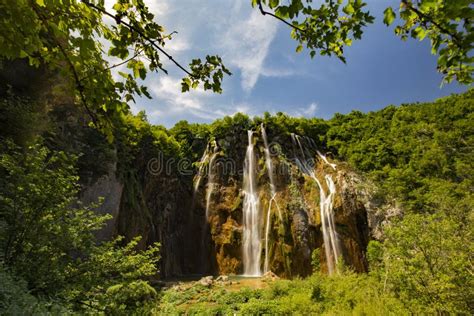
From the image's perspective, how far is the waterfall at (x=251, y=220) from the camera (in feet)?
57.0

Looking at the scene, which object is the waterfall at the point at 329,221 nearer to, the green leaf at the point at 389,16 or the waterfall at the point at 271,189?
the waterfall at the point at 271,189

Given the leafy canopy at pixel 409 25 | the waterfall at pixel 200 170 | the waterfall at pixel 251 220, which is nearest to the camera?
the leafy canopy at pixel 409 25

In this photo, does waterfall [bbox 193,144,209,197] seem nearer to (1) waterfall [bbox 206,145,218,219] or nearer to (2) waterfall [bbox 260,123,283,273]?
(1) waterfall [bbox 206,145,218,219]

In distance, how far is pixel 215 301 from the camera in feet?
35.8

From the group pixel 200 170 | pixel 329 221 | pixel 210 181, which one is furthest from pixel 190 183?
pixel 329 221

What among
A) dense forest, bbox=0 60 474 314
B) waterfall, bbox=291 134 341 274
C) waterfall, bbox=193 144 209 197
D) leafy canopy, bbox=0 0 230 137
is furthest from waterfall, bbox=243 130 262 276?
leafy canopy, bbox=0 0 230 137

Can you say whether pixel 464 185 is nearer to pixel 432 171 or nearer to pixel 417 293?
pixel 432 171

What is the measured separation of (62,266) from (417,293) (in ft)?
26.7

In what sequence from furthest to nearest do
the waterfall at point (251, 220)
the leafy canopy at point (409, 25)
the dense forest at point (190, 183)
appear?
the waterfall at point (251, 220) → the dense forest at point (190, 183) → the leafy canopy at point (409, 25)

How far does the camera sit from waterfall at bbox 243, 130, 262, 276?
1736 centimetres

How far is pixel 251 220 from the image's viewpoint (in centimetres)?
1908

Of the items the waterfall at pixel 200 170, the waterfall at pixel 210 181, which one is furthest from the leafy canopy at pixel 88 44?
the waterfall at pixel 200 170

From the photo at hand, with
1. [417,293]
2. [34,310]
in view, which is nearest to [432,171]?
[417,293]

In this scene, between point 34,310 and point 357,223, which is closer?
point 34,310
